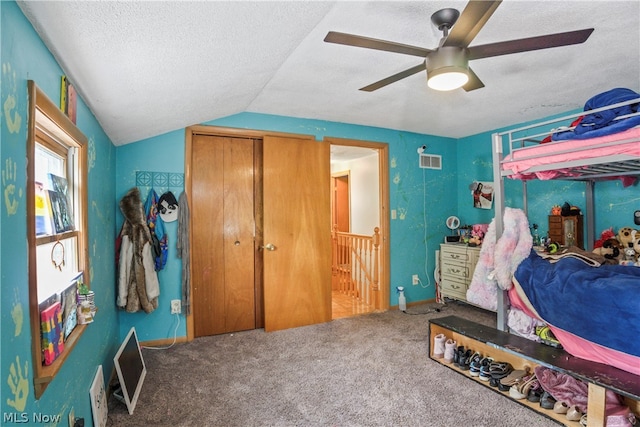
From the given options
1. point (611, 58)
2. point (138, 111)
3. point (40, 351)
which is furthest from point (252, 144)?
point (611, 58)

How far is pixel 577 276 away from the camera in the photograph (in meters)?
2.01

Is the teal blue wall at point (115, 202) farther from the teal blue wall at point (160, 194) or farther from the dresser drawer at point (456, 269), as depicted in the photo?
the dresser drawer at point (456, 269)

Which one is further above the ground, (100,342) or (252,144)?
(252,144)

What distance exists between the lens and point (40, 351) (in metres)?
1.10

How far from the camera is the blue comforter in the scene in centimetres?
→ 173

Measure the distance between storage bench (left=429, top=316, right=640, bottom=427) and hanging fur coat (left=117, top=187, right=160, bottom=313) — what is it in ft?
7.89

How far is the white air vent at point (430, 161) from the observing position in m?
4.33

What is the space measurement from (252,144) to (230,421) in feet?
8.22

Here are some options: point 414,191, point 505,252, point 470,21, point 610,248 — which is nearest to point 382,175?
point 414,191

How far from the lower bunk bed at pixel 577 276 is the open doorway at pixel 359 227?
5.15ft

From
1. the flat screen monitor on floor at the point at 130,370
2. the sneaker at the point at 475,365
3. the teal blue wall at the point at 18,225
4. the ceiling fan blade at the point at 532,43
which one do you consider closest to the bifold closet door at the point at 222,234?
the flat screen monitor on floor at the point at 130,370

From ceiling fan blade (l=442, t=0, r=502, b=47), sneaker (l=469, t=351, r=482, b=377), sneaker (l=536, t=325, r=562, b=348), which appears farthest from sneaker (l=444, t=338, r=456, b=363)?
ceiling fan blade (l=442, t=0, r=502, b=47)

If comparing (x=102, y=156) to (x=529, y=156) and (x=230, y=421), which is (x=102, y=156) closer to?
(x=230, y=421)

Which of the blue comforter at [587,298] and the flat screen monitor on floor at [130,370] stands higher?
the blue comforter at [587,298]
